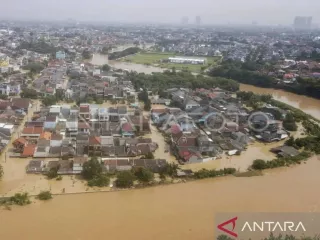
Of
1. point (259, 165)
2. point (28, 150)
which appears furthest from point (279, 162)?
point (28, 150)

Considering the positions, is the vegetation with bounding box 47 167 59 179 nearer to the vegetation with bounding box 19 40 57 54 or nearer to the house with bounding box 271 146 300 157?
the house with bounding box 271 146 300 157

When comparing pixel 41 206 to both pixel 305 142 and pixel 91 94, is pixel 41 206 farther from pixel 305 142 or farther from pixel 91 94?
pixel 91 94

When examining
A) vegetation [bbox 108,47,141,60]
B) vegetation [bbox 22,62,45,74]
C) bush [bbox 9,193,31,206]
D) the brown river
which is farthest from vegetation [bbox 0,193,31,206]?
vegetation [bbox 108,47,141,60]

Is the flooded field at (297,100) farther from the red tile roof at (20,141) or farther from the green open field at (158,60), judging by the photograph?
the red tile roof at (20,141)

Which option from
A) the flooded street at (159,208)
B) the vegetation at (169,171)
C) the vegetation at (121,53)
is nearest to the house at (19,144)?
the flooded street at (159,208)

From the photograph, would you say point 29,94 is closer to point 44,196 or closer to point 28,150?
point 28,150

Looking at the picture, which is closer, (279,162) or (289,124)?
(279,162)
